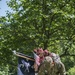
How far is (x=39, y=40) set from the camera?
2681 centimetres

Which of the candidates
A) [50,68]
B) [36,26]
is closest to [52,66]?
[50,68]

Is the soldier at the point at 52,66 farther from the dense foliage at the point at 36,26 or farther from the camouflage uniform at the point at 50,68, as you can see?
the dense foliage at the point at 36,26

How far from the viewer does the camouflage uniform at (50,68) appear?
41.1 feet

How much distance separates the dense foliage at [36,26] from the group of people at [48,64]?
13350mm

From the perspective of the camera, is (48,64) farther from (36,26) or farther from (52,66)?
(36,26)

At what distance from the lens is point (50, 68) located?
12703 millimetres

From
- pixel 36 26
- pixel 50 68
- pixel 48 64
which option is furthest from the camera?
pixel 36 26

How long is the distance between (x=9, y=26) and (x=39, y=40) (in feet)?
12.7

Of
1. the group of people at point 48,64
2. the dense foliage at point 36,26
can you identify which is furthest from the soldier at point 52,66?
the dense foliage at point 36,26

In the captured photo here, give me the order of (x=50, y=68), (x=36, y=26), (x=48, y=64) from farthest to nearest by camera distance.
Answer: (x=36, y=26) < (x=50, y=68) < (x=48, y=64)

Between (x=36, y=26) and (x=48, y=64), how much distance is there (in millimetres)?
15747

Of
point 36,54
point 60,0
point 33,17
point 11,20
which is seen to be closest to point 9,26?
point 11,20

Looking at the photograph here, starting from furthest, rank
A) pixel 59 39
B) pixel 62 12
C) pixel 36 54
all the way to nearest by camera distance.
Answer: pixel 59 39
pixel 62 12
pixel 36 54

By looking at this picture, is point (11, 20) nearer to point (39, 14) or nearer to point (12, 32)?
point (12, 32)
